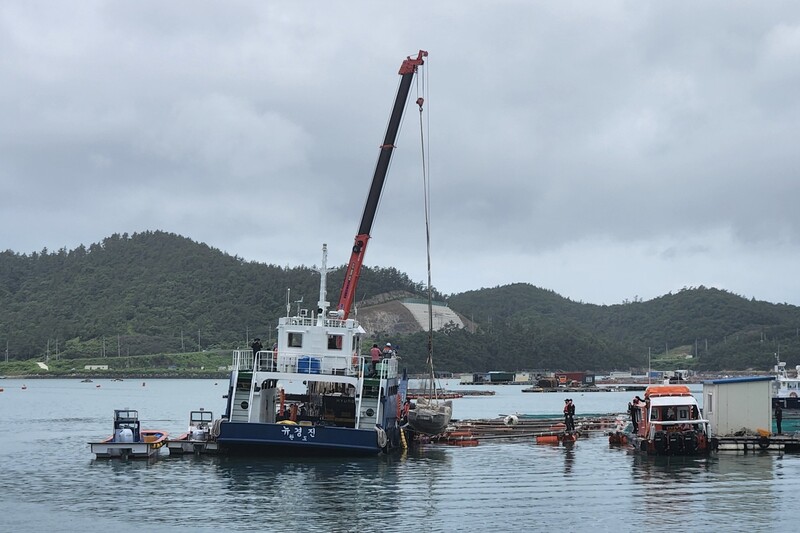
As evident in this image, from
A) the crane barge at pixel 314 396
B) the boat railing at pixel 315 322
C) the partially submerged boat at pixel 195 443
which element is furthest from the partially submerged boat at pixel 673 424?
the partially submerged boat at pixel 195 443

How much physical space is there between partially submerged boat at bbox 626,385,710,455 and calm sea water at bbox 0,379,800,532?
2.55 feet

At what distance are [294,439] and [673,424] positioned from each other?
57.3 feet

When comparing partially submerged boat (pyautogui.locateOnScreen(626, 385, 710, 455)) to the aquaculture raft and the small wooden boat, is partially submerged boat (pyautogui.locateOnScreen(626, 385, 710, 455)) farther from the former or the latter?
the small wooden boat

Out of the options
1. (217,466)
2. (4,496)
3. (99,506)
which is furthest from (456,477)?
(4,496)

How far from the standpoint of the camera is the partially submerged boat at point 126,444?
4551cm

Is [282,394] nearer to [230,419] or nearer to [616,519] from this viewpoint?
[230,419]

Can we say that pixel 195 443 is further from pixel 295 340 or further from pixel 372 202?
pixel 372 202

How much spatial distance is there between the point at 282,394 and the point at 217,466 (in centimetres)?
687

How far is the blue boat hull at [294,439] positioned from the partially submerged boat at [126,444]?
14.2 feet

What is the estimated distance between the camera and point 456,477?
40.7 metres

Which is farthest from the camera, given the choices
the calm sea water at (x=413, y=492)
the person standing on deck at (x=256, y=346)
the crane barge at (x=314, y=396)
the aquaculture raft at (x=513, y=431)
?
the aquaculture raft at (x=513, y=431)

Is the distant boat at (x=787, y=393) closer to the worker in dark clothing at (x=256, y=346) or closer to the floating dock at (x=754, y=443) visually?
the floating dock at (x=754, y=443)

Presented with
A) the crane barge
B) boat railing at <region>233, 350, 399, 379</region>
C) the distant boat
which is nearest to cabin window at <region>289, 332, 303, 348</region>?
the crane barge

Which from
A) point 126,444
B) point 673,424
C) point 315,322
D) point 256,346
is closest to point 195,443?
point 126,444
